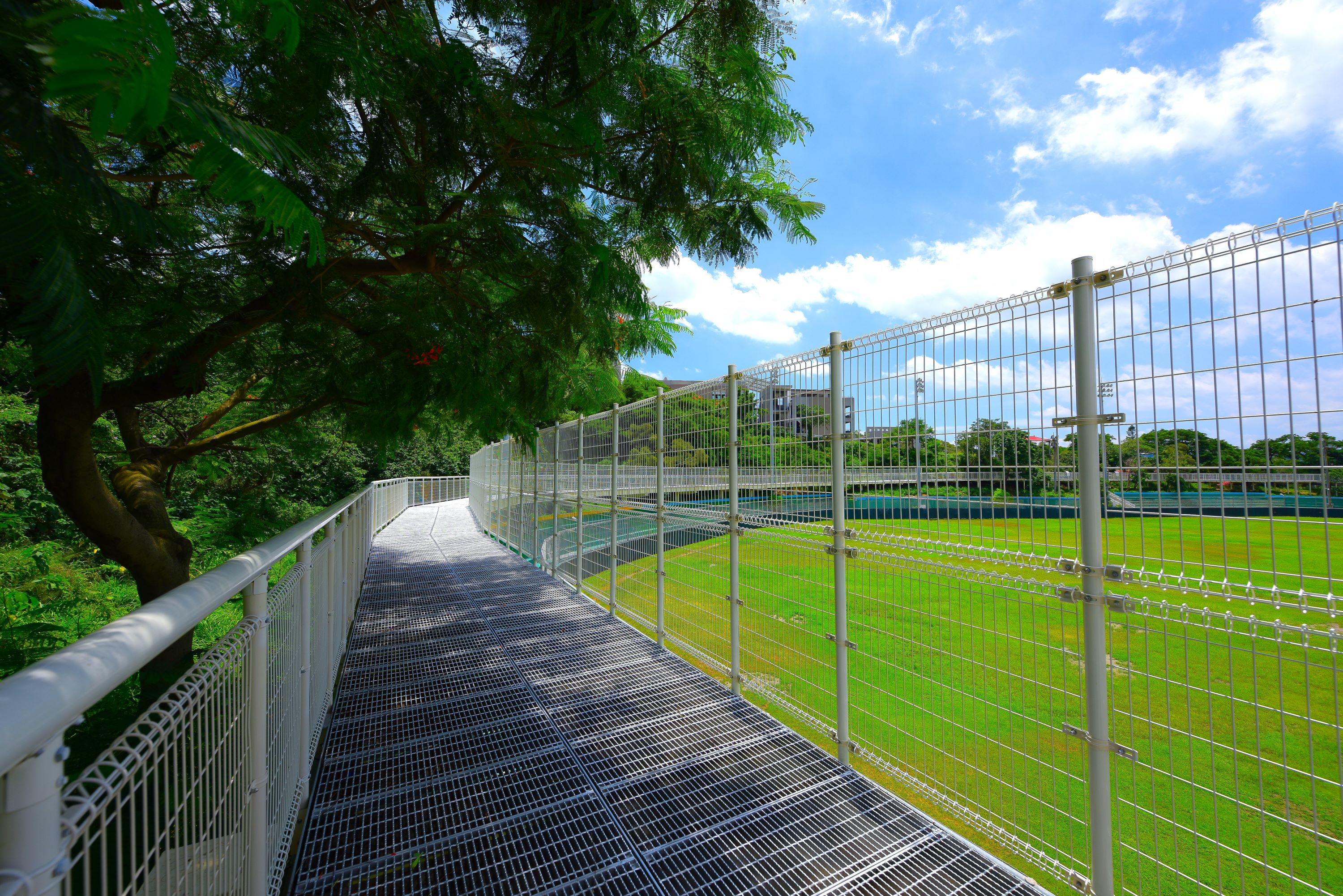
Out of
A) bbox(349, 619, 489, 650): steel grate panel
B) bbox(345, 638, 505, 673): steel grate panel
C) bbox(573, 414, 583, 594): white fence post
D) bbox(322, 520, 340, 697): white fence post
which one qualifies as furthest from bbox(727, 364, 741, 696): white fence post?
bbox(573, 414, 583, 594): white fence post

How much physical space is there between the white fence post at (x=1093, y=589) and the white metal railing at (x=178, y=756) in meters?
2.80

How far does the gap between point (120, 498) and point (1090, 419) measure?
707 cm

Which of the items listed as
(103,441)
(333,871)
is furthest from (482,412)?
(103,441)

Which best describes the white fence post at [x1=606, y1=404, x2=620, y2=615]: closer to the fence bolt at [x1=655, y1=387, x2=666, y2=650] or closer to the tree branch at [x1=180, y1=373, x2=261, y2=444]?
the fence bolt at [x1=655, y1=387, x2=666, y2=650]

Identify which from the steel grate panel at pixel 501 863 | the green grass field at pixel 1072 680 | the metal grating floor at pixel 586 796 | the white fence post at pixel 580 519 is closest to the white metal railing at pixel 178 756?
the steel grate panel at pixel 501 863

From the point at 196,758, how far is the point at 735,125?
3.60 metres

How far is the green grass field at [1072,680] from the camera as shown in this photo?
1.84m

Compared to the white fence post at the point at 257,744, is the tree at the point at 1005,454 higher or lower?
higher

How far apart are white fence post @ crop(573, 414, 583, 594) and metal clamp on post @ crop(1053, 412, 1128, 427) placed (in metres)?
5.64

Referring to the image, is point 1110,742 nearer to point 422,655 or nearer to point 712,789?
point 712,789

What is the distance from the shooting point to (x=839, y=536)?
3.33m

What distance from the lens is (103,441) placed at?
18.2ft

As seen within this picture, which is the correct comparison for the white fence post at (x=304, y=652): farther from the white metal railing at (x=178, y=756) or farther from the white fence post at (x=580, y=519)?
the white fence post at (x=580, y=519)

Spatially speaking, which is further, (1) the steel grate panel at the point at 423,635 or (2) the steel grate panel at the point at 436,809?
(1) the steel grate panel at the point at 423,635
